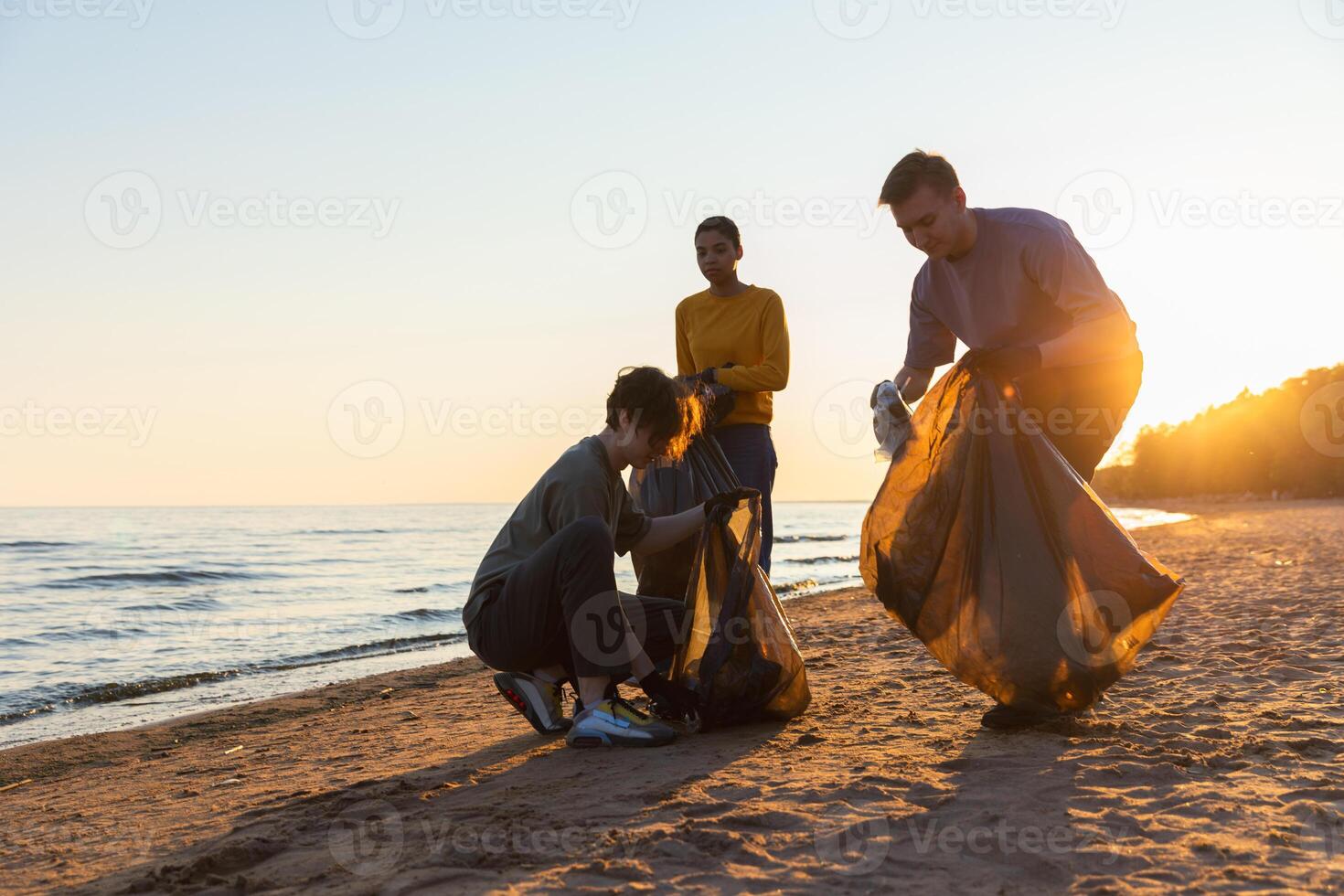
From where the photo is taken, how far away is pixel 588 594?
315 cm

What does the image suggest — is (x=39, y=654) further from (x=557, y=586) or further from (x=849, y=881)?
(x=849, y=881)

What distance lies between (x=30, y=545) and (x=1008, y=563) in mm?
30401

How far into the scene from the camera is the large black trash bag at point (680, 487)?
388 centimetres

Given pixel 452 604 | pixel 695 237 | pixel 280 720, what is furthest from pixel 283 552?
pixel 695 237

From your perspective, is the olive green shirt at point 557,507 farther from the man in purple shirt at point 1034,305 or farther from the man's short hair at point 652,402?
the man in purple shirt at point 1034,305

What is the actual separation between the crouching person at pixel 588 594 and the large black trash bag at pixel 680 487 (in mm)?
329

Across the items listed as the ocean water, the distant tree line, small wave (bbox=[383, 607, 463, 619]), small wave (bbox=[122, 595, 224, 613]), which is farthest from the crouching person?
the distant tree line

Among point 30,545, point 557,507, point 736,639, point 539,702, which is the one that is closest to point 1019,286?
point 736,639

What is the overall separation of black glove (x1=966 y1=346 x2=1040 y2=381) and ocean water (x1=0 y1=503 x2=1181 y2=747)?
189 inches

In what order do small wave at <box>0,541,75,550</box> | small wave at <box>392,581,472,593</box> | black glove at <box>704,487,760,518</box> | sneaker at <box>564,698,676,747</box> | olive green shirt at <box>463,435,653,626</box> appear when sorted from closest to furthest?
sneaker at <box>564,698,676,747</box> → olive green shirt at <box>463,435,653,626</box> → black glove at <box>704,487,760,518</box> → small wave at <box>392,581,472,593</box> → small wave at <box>0,541,75,550</box>

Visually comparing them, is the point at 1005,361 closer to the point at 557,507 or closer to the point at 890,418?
the point at 890,418

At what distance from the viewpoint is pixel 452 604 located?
11.8 metres

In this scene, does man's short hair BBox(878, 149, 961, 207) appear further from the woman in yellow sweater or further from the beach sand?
the beach sand

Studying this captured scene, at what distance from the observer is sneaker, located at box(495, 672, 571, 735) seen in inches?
139
